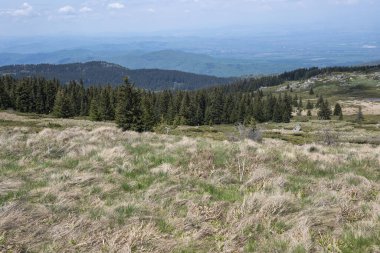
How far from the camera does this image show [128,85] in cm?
6228

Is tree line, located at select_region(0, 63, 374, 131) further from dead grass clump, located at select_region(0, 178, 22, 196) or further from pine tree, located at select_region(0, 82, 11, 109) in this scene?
dead grass clump, located at select_region(0, 178, 22, 196)

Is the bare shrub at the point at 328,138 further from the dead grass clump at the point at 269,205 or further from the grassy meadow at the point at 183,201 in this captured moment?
the dead grass clump at the point at 269,205

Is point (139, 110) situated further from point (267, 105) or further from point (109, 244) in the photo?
point (267, 105)

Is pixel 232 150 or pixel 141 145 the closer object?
pixel 232 150

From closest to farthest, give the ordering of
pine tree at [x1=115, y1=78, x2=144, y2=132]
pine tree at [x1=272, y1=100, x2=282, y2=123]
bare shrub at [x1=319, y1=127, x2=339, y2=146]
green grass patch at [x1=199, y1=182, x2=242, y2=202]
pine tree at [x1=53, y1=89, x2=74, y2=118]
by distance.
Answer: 1. green grass patch at [x1=199, y1=182, x2=242, y2=202]
2. bare shrub at [x1=319, y1=127, x2=339, y2=146]
3. pine tree at [x1=115, y1=78, x2=144, y2=132]
4. pine tree at [x1=53, y1=89, x2=74, y2=118]
5. pine tree at [x1=272, y1=100, x2=282, y2=123]

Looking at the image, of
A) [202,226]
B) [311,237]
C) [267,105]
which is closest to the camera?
[311,237]

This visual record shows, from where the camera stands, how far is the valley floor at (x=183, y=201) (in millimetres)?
6281

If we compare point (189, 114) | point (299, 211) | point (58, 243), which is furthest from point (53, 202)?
point (189, 114)

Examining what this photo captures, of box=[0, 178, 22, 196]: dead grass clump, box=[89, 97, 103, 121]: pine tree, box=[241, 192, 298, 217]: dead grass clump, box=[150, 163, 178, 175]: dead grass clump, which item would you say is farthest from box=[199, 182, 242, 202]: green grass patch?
box=[89, 97, 103, 121]: pine tree

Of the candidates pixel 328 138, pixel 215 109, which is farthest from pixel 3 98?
pixel 328 138

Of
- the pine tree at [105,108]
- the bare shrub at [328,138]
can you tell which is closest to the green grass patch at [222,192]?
the bare shrub at [328,138]

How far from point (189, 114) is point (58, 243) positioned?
108m

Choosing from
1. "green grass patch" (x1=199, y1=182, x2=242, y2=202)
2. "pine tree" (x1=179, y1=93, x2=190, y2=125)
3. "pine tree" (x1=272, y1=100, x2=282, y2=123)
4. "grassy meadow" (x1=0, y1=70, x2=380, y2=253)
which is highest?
"grassy meadow" (x1=0, y1=70, x2=380, y2=253)

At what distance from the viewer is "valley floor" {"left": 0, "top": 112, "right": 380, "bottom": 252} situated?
247 inches
